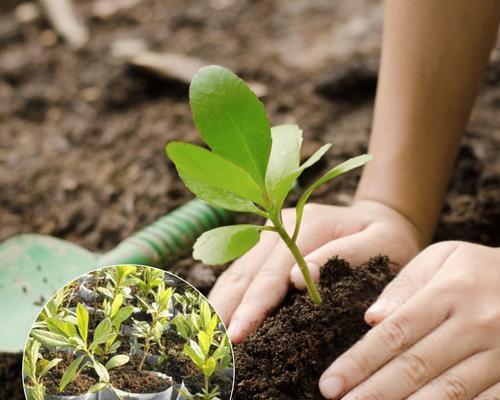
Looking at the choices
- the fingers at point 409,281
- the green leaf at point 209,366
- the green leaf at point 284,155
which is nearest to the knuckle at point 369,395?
the fingers at point 409,281

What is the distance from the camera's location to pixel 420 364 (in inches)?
42.9

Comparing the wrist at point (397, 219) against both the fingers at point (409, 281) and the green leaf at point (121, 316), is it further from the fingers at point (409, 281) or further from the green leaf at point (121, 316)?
the green leaf at point (121, 316)

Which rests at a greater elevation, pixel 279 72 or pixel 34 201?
pixel 279 72

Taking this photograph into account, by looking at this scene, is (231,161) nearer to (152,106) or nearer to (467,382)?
(467,382)

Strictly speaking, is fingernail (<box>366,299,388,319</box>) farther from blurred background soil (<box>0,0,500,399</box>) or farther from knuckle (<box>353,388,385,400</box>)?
blurred background soil (<box>0,0,500,399</box>)

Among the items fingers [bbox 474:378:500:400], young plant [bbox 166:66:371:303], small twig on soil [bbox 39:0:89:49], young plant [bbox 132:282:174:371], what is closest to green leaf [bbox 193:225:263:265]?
young plant [bbox 166:66:371:303]

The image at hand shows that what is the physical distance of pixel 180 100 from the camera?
2.24m

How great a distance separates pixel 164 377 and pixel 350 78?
1.40 m

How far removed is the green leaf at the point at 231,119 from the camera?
0.91 metres

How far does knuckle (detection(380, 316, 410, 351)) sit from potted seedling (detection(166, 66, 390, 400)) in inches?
2.7

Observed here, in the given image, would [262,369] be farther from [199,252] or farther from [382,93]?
[382,93]

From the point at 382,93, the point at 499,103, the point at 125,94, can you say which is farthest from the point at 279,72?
the point at 382,93

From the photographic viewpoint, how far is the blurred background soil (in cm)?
181

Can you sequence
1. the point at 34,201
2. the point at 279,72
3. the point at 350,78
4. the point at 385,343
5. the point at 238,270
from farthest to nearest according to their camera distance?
the point at 279,72 → the point at 350,78 → the point at 34,201 → the point at 238,270 → the point at 385,343
